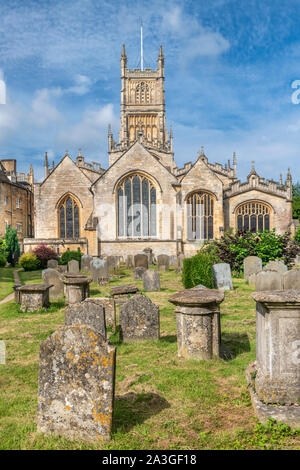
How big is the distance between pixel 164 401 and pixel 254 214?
27.9 m

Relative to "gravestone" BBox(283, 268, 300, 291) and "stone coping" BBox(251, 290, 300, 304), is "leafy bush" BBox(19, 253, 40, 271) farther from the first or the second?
"stone coping" BBox(251, 290, 300, 304)

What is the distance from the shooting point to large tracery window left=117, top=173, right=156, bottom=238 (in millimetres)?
29766

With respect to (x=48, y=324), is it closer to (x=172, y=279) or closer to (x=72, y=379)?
(x=72, y=379)

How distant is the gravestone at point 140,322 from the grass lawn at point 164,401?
0.21 meters

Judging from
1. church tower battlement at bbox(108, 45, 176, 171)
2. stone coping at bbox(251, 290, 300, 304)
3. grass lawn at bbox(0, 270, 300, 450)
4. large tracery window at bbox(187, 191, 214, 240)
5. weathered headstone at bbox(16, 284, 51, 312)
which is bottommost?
grass lawn at bbox(0, 270, 300, 450)

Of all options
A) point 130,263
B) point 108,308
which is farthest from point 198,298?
point 130,263

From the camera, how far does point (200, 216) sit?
98.4 ft

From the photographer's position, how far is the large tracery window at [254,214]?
1219 inches

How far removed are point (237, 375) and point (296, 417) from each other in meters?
1.55

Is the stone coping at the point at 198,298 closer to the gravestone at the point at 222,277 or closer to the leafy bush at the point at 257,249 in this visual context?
the gravestone at the point at 222,277

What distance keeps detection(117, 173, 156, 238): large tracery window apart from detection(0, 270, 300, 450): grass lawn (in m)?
21.9

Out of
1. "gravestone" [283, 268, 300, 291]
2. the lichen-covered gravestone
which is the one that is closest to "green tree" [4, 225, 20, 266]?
"gravestone" [283, 268, 300, 291]

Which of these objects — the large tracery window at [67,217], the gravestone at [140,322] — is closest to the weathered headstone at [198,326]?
the gravestone at [140,322]

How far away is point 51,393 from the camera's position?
3.84m
